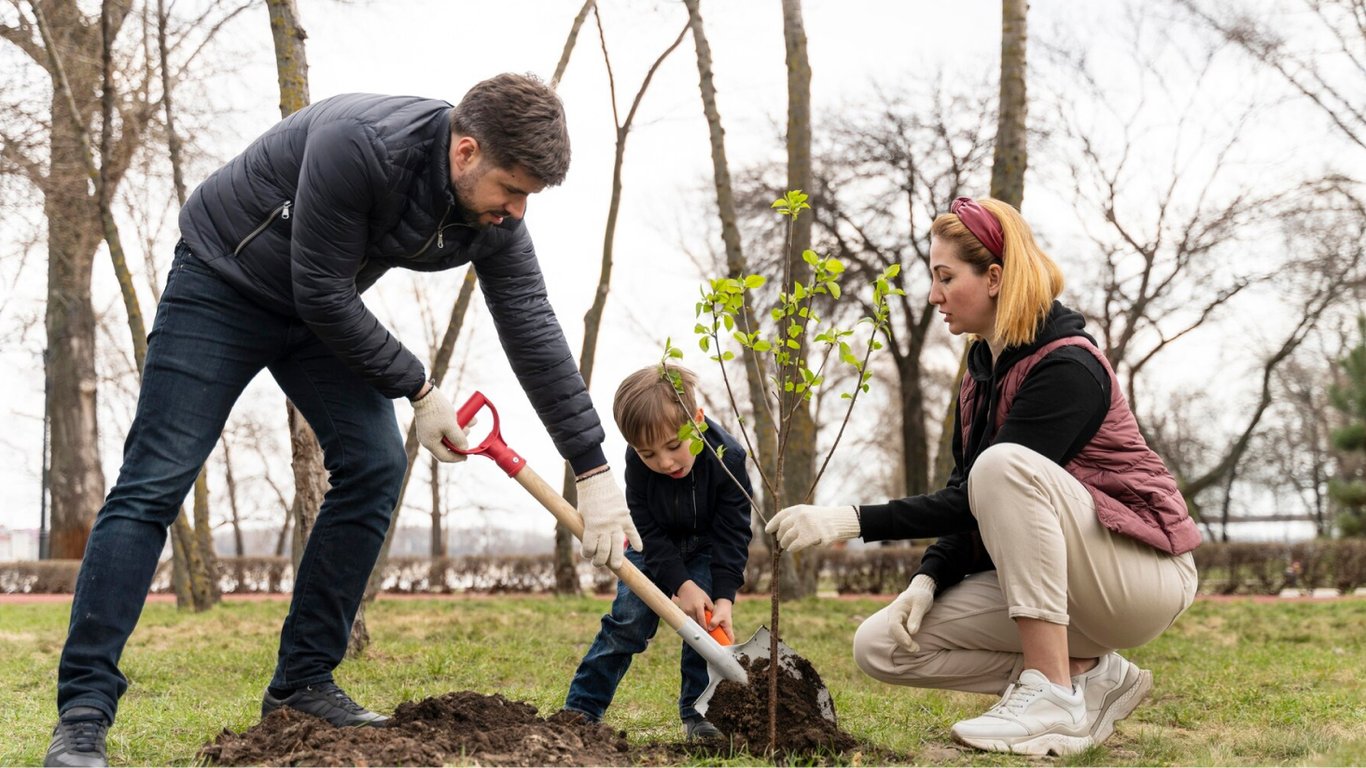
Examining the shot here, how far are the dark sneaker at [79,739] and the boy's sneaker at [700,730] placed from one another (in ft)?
4.78

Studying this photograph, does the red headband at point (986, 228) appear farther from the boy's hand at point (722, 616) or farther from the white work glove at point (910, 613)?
the boy's hand at point (722, 616)

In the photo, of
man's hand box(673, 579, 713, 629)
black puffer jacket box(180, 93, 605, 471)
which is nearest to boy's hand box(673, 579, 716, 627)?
man's hand box(673, 579, 713, 629)

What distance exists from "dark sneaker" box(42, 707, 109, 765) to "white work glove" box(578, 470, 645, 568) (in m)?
1.24

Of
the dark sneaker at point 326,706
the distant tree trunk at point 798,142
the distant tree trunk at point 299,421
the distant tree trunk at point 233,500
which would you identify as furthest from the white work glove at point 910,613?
the distant tree trunk at point 233,500

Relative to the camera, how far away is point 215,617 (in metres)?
8.86

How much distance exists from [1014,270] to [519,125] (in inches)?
53.5

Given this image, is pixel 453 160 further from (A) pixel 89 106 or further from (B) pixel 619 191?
(A) pixel 89 106

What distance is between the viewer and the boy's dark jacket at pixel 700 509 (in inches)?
143

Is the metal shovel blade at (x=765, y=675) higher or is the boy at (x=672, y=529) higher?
the boy at (x=672, y=529)

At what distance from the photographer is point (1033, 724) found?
9.31ft

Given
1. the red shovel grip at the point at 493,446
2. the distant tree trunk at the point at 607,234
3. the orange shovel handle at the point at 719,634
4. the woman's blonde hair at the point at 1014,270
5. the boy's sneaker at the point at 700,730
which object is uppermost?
the distant tree trunk at the point at 607,234

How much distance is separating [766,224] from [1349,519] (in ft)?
41.7

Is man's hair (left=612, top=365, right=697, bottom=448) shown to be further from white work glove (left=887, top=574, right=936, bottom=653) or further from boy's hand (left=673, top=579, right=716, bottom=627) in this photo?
white work glove (left=887, top=574, right=936, bottom=653)

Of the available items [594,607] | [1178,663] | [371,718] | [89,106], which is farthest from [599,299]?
[371,718]
